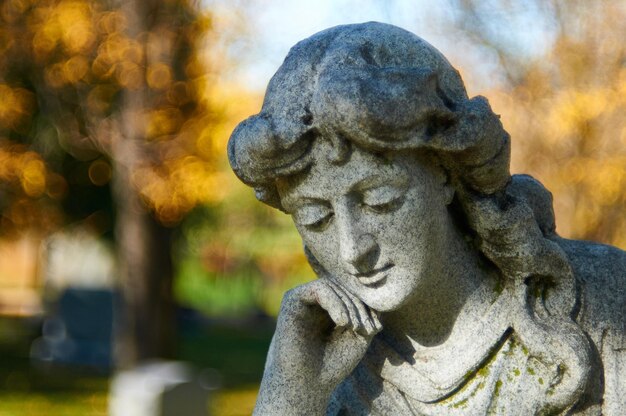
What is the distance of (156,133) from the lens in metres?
9.55

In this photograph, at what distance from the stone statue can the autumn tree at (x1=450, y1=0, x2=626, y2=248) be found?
5.76 metres

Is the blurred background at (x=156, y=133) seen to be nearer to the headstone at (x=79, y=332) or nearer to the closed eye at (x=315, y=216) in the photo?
the headstone at (x=79, y=332)

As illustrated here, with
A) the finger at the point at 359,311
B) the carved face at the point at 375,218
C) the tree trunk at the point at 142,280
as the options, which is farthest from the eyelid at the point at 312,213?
the tree trunk at the point at 142,280

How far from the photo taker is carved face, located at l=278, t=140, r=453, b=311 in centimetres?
223

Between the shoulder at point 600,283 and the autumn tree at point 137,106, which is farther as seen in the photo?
the autumn tree at point 137,106

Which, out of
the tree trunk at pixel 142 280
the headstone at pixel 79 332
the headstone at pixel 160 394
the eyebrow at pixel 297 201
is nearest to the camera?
the eyebrow at pixel 297 201

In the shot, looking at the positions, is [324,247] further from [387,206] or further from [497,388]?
[497,388]

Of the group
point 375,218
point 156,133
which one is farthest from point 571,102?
point 375,218

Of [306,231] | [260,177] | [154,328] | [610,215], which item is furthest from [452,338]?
[154,328]

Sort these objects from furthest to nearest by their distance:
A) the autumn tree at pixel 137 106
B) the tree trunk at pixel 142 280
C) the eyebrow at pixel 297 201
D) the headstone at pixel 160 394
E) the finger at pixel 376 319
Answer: the tree trunk at pixel 142 280
the autumn tree at pixel 137 106
the headstone at pixel 160 394
the finger at pixel 376 319
the eyebrow at pixel 297 201

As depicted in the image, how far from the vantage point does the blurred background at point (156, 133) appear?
812 cm

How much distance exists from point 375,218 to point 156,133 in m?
7.57

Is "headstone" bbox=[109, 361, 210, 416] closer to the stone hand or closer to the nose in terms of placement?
the stone hand

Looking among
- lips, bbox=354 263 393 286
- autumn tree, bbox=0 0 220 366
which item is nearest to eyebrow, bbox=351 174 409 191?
lips, bbox=354 263 393 286
